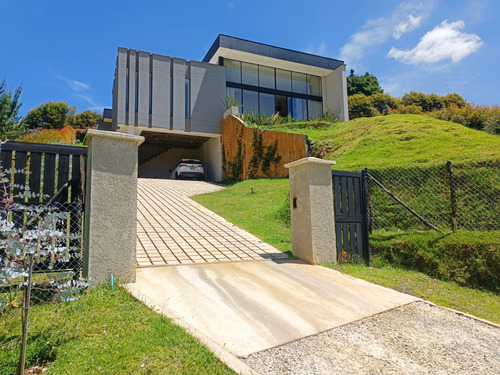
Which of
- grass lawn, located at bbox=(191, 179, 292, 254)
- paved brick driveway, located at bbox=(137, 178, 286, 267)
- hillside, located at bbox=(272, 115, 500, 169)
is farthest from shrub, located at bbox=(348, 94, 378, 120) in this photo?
paved brick driveway, located at bbox=(137, 178, 286, 267)

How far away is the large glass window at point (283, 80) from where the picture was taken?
2497 centimetres

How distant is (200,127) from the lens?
21.0 meters

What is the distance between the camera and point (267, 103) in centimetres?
2420

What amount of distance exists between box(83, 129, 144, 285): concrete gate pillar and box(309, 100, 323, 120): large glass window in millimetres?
23277

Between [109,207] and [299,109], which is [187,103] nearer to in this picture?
[299,109]

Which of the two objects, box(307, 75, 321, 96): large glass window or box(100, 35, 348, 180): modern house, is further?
box(307, 75, 321, 96): large glass window

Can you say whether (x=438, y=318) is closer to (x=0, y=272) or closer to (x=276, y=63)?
(x=0, y=272)

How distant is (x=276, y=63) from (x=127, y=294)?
23.4 metres

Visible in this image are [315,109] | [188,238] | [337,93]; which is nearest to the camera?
[188,238]

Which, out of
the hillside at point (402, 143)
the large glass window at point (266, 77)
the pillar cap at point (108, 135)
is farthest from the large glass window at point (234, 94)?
the pillar cap at point (108, 135)

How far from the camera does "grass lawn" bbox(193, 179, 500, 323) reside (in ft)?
14.7

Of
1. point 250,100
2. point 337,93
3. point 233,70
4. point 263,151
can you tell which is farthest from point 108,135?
point 337,93

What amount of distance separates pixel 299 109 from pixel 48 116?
91.0ft

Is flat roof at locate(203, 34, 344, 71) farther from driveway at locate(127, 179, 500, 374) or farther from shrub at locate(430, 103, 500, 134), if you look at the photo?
driveway at locate(127, 179, 500, 374)
